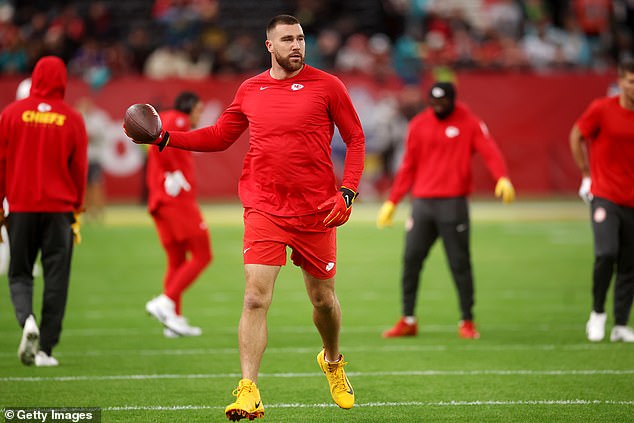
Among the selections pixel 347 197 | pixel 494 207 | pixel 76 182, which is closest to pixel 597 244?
pixel 347 197

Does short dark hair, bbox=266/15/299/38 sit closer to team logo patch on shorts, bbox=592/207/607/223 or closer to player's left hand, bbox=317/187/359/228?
player's left hand, bbox=317/187/359/228

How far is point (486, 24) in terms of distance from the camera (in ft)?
99.4

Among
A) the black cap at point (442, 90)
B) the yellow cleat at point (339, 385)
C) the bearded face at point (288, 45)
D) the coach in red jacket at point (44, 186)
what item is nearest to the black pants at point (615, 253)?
the black cap at point (442, 90)

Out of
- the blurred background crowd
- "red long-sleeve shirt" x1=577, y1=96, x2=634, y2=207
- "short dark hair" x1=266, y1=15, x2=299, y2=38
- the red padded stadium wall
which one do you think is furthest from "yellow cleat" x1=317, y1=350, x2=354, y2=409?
the blurred background crowd

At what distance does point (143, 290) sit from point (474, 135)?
17.5 ft

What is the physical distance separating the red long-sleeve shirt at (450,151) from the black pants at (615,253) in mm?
1068

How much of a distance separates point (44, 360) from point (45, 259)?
83 centimetres

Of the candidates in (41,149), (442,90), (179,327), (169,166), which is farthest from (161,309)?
(442,90)

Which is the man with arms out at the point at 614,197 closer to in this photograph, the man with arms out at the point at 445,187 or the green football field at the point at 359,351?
the green football field at the point at 359,351

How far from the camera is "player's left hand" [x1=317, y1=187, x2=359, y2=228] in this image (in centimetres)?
721

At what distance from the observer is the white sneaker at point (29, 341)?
29.0 ft

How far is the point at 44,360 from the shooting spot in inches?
371

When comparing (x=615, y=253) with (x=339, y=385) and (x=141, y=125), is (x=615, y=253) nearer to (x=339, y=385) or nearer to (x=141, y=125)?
(x=339, y=385)

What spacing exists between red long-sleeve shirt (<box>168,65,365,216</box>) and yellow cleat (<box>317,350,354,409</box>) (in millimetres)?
1099
